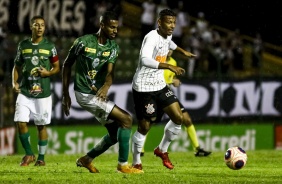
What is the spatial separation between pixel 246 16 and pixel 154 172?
16.7 m

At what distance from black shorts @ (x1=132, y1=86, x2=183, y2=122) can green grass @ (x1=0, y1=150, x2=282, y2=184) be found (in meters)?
0.83

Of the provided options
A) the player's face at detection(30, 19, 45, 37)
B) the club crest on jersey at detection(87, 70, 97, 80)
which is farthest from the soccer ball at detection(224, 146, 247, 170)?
the player's face at detection(30, 19, 45, 37)

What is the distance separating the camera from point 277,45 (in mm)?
26812

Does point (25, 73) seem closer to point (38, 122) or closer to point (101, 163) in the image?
point (38, 122)

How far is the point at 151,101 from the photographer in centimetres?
1175

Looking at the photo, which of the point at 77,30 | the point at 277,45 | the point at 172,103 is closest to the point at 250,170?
the point at 172,103

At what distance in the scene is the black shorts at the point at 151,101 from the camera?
38.5 ft

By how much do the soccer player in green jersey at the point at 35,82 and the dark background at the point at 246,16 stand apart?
1414 centimetres

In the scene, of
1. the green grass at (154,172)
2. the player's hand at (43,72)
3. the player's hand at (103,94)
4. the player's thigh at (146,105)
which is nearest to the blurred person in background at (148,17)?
the green grass at (154,172)

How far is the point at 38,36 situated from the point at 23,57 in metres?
0.40

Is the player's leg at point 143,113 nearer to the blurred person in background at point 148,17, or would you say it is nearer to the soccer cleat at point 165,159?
the soccer cleat at point 165,159

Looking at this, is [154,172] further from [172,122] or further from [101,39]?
[101,39]

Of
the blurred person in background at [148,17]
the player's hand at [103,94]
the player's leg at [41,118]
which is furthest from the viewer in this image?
the blurred person in background at [148,17]

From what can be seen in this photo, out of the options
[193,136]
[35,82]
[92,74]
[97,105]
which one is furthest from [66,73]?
[193,136]
